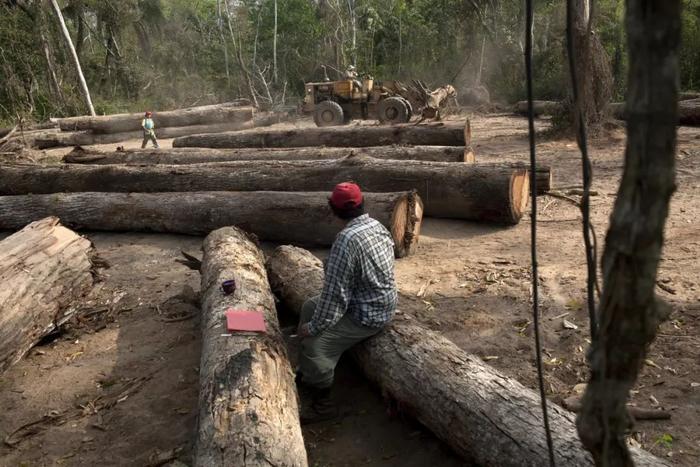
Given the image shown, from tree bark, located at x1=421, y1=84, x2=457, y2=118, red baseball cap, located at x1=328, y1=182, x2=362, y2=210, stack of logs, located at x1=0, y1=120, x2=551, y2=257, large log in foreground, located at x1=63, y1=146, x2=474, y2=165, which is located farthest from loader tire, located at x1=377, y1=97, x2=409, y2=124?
red baseball cap, located at x1=328, y1=182, x2=362, y2=210

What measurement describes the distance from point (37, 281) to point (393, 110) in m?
13.7

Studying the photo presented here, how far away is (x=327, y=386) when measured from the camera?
4.00 meters

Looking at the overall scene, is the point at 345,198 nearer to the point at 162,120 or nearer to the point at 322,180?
the point at 322,180

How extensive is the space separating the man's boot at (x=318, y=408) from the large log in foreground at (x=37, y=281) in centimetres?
272

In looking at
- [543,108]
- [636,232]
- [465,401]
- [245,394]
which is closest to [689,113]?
[543,108]

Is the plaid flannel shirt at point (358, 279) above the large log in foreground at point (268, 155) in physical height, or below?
below

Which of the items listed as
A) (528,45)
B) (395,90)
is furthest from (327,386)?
(395,90)

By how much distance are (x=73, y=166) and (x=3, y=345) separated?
590 cm

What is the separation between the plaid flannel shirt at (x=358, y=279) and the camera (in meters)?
3.72

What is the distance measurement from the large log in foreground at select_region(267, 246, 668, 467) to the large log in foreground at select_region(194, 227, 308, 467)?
727mm

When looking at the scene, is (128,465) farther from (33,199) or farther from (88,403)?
(33,199)

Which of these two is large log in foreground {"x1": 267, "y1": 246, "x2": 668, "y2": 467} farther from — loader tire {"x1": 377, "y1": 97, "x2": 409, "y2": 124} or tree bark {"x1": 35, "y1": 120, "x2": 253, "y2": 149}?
tree bark {"x1": 35, "y1": 120, "x2": 253, "y2": 149}

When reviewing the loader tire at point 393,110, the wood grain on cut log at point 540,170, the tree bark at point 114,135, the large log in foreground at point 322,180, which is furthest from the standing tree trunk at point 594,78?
the tree bark at point 114,135

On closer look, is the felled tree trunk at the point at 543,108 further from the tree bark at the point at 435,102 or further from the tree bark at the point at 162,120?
the tree bark at the point at 162,120
